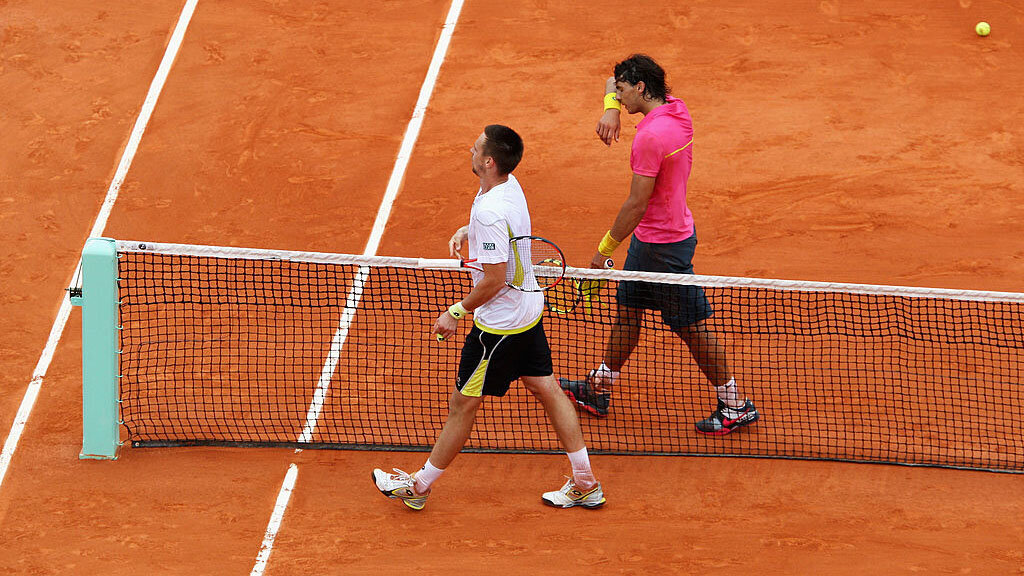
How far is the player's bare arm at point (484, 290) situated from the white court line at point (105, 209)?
8.32 feet

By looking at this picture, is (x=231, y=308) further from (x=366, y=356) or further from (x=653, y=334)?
(x=653, y=334)

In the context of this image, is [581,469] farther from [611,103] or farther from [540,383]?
[611,103]

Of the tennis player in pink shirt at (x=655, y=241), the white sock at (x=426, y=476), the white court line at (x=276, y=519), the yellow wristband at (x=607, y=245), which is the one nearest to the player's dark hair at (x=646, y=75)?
the tennis player in pink shirt at (x=655, y=241)

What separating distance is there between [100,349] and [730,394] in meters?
3.81

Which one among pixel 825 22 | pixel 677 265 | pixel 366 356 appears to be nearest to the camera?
pixel 677 265

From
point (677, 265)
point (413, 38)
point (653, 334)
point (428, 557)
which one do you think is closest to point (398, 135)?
point (413, 38)

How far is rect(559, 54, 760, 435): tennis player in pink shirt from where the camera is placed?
6.62 meters

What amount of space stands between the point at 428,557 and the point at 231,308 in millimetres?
2792

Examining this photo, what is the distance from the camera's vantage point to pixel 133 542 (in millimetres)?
6340

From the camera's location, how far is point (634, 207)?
664cm

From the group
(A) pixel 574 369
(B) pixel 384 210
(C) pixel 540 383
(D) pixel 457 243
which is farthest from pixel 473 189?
(C) pixel 540 383

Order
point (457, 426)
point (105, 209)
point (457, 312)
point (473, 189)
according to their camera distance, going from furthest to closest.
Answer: point (473, 189), point (105, 209), point (457, 426), point (457, 312)

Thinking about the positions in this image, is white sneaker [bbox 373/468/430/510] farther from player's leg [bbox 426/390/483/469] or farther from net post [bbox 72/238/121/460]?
net post [bbox 72/238/121/460]

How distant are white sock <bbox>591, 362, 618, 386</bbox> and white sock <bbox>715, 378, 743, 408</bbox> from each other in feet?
2.16
